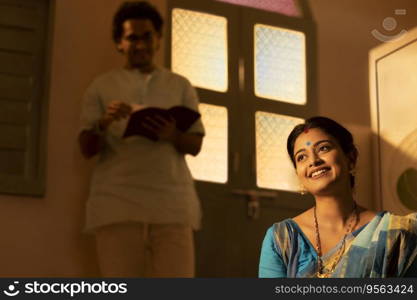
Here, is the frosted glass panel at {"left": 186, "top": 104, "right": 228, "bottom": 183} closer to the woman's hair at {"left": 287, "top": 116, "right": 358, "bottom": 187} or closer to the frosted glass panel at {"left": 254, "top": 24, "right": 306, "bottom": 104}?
the frosted glass panel at {"left": 254, "top": 24, "right": 306, "bottom": 104}

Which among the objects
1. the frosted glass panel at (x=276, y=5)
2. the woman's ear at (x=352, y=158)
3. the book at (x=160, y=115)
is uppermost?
the frosted glass panel at (x=276, y=5)

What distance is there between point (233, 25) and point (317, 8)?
6.6 inches

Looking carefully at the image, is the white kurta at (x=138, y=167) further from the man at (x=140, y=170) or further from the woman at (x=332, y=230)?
the woman at (x=332, y=230)

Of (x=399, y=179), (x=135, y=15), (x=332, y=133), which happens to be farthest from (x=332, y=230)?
(x=135, y=15)

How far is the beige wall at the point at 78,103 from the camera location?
4.18ft

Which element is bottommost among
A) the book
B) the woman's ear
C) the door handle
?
the door handle

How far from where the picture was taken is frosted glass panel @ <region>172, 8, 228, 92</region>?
4.61 feet

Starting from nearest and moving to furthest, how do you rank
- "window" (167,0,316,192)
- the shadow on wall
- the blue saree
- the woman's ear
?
1. the blue saree
2. the woman's ear
3. the shadow on wall
4. "window" (167,0,316,192)

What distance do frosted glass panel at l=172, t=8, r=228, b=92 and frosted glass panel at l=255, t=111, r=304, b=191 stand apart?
0.12 m

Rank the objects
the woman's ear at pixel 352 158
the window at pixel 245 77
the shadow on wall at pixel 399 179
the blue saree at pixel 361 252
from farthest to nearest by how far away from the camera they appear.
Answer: the window at pixel 245 77 < the shadow on wall at pixel 399 179 < the woman's ear at pixel 352 158 < the blue saree at pixel 361 252

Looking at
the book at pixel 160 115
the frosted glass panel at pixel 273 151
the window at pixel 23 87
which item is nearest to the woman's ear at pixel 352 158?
the frosted glass panel at pixel 273 151

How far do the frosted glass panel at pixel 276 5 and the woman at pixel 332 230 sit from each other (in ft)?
1.37

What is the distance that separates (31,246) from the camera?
127cm

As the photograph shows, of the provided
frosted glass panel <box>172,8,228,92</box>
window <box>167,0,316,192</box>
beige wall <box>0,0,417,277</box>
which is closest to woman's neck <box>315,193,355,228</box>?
beige wall <box>0,0,417,277</box>
